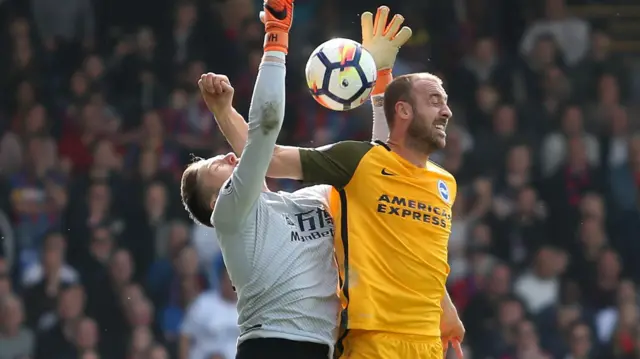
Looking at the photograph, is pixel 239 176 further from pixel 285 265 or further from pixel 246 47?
pixel 246 47

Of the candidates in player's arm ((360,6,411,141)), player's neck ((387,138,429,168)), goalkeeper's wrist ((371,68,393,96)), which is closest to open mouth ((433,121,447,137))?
player's neck ((387,138,429,168))

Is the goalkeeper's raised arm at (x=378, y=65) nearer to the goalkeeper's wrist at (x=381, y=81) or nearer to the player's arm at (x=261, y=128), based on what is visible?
the goalkeeper's wrist at (x=381, y=81)

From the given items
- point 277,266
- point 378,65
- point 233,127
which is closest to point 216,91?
point 233,127

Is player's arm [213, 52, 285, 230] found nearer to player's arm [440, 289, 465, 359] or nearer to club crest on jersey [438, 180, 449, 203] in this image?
club crest on jersey [438, 180, 449, 203]

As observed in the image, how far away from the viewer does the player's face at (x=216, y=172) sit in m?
5.34

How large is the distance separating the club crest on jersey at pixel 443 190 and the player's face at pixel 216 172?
90 cm

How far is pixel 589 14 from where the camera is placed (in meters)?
13.8

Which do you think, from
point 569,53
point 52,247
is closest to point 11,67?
point 52,247

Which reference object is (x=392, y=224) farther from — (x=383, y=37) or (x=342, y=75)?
(x=383, y=37)

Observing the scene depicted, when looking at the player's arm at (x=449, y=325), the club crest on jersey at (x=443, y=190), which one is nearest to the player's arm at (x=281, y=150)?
the club crest on jersey at (x=443, y=190)

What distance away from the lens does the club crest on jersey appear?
5.56 m

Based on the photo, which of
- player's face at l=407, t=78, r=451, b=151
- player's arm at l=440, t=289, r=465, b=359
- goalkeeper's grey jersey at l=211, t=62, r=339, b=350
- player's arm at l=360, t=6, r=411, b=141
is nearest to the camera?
goalkeeper's grey jersey at l=211, t=62, r=339, b=350

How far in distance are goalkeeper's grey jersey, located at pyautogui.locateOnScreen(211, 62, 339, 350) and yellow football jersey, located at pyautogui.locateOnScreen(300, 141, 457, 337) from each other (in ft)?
→ 0.28

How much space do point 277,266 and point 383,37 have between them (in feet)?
4.47
